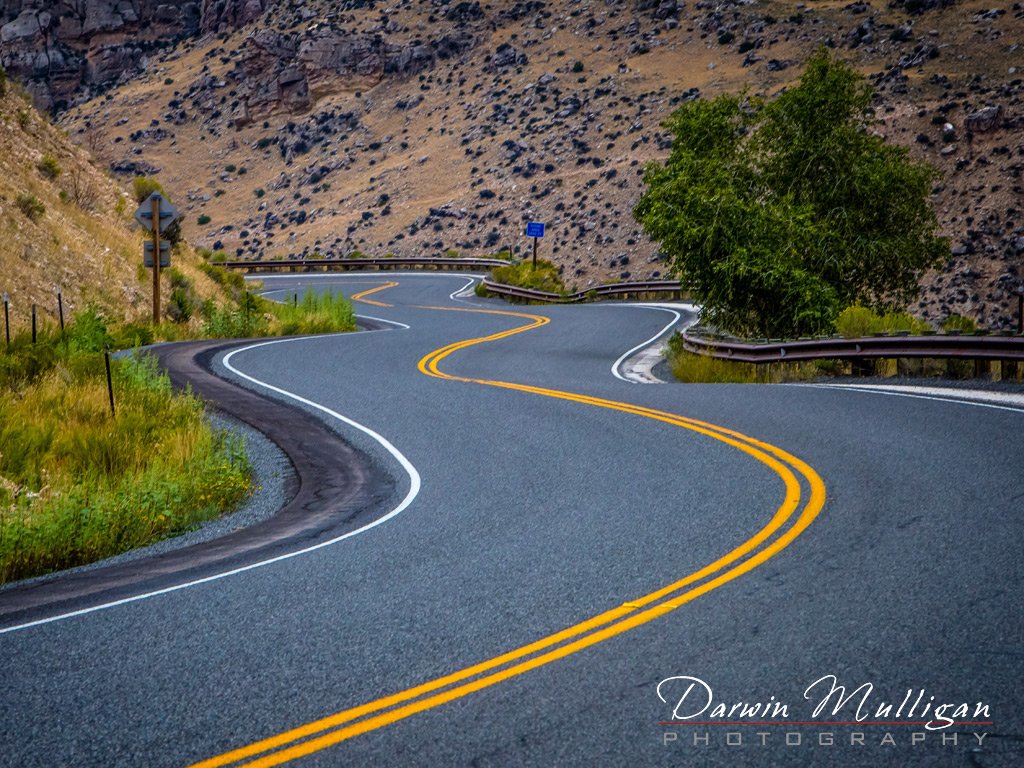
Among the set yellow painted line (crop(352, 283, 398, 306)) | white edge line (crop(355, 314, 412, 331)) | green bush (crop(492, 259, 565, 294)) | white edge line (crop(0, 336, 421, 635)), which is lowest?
white edge line (crop(0, 336, 421, 635))

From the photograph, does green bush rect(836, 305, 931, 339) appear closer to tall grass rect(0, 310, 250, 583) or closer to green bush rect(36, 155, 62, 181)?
tall grass rect(0, 310, 250, 583)

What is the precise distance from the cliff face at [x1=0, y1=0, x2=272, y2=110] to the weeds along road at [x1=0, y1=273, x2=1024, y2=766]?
110 m

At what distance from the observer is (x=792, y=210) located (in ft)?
80.4

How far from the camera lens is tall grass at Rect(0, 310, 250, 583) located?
334 inches

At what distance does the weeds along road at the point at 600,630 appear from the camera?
4.51 metres

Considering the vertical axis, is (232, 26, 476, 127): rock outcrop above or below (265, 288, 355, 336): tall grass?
above

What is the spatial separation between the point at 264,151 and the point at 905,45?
5679cm

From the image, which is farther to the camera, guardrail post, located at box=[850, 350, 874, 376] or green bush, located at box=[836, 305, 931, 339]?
green bush, located at box=[836, 305, 931, 339]

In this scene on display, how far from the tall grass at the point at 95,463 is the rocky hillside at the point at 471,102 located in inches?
1916

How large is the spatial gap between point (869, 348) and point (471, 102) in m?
76.4

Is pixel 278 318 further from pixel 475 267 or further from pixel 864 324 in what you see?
pixel 475 267

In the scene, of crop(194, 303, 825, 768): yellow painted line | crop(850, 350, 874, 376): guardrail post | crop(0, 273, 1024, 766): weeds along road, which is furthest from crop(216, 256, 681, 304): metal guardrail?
crop(194, 303, 825, 768): yellow painted line

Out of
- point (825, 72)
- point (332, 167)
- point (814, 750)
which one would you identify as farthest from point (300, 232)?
point (814, 750)

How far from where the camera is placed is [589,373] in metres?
20.9
